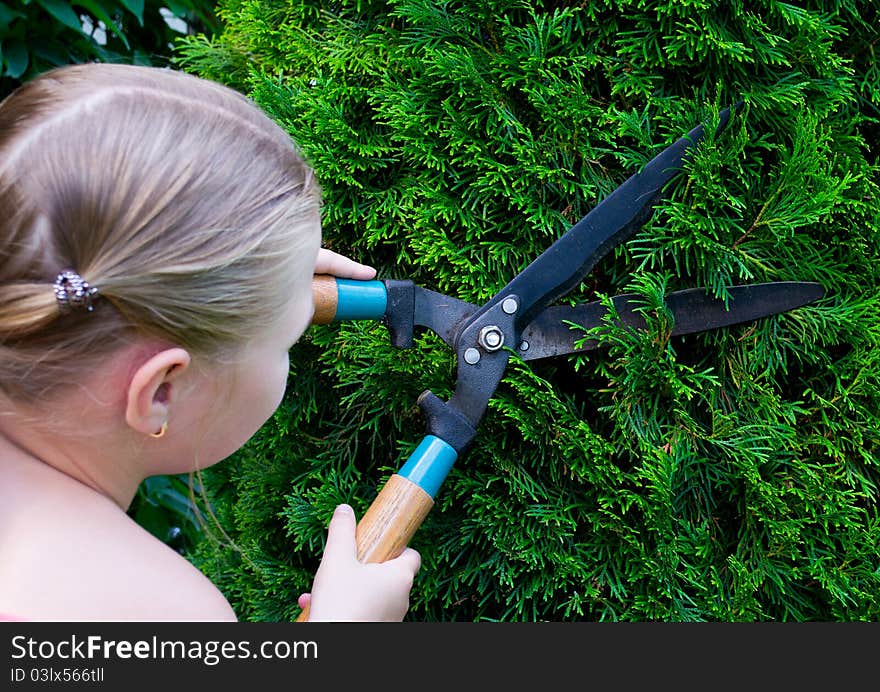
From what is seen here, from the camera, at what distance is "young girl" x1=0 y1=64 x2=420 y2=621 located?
0.79 m

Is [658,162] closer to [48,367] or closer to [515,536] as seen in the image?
[515,536]

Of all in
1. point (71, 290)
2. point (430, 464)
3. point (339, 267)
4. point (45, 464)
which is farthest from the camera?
point (339, 267)

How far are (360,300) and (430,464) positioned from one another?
231 millimetres

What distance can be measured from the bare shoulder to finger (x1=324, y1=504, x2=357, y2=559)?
0.13 m

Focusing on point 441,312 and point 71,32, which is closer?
point 441,312

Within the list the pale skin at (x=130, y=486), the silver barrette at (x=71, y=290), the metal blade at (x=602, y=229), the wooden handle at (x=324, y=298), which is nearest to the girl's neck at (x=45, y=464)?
the pale skin at (x=130, y=486)

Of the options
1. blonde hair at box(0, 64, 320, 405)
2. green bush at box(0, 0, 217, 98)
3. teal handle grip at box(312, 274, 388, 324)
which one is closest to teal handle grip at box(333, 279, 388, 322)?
teal handle grip at box(312, 274, 388, 324)

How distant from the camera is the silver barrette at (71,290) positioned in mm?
783

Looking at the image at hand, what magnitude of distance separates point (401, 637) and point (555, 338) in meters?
0.44

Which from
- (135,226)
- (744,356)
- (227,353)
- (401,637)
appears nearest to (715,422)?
(744,356)

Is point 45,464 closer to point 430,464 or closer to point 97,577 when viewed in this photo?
point 97,577

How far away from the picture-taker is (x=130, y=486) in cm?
97

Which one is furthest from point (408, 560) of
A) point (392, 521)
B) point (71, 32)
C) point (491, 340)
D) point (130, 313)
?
point (71, 32)

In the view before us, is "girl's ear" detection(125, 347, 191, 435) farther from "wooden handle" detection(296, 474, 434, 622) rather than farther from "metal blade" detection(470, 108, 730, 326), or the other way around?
"metal blade" detection(470, 108, 730, 326)
